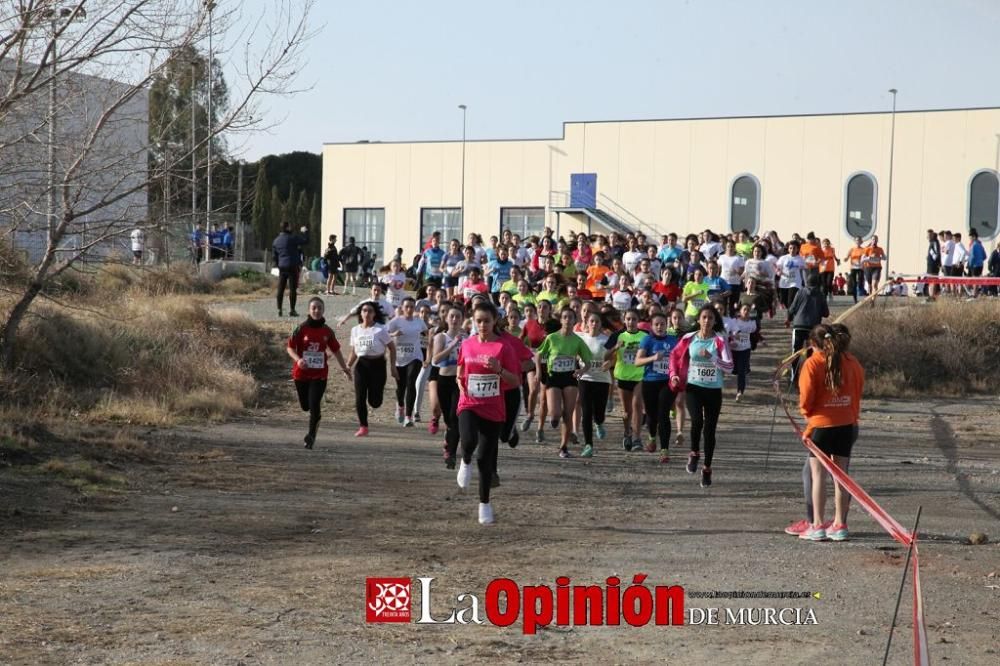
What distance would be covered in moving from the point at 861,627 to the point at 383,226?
4893cm

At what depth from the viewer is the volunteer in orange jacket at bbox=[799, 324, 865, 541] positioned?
31.8ft

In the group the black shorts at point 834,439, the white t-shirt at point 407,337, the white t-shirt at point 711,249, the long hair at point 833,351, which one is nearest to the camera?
the long hair at point 833,351

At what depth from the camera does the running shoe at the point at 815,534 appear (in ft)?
32.4

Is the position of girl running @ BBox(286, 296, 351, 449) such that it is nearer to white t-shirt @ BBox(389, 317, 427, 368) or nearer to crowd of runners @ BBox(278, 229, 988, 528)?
crowd of runners @ BBox(278, 229, 988, 528)

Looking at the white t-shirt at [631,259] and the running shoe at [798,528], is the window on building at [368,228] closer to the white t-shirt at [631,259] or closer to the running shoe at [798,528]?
the white t-shirt at [631,259]

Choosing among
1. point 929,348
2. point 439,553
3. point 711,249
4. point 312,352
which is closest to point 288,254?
point 711,249

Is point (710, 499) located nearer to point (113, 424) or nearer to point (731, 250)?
point (113, 424)

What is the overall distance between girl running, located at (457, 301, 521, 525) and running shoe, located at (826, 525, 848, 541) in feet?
8.70

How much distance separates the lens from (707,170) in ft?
157

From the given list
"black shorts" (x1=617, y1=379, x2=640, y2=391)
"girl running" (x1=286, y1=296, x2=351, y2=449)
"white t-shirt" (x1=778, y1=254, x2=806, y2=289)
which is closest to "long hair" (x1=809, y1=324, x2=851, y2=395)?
"black shorts" (x1=617, y1=379, x2=640, y2=391)

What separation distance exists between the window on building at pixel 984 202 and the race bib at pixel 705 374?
34.1 m

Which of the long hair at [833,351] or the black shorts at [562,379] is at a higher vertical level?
the long hair at [833,351]

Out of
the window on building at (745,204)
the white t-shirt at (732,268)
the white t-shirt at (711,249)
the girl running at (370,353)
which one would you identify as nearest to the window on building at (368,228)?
the window on building at (745,204)

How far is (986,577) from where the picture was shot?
8664 mm
